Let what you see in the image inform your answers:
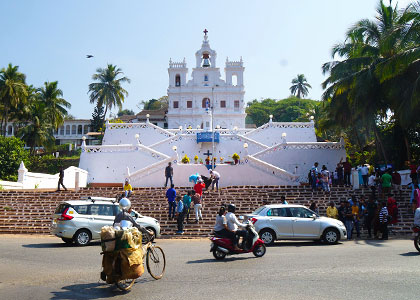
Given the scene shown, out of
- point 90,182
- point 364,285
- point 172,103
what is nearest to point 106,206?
point 364,285

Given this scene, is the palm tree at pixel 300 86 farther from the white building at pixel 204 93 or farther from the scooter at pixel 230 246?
the scooter at pixel 230 246

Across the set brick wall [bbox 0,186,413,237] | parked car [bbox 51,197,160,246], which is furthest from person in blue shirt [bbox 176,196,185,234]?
parked car [bbox 51,197,160,246]

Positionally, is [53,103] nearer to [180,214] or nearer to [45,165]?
[45,165]

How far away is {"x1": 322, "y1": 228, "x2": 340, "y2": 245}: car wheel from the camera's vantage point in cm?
1498

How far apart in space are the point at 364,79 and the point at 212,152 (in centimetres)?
1500

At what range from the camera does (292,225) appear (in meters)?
14.7

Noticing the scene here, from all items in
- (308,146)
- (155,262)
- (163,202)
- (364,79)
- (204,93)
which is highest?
(204,93)

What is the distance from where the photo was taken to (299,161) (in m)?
33.6

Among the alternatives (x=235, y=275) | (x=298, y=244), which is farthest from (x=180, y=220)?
(x=235, y=275)

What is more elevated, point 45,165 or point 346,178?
point 45,165

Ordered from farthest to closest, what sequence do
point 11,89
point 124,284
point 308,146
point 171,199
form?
point 11,89 → point 308,146 → point 171,199 → point 124,284

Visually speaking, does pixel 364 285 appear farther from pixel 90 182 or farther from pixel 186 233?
pixel 90 182

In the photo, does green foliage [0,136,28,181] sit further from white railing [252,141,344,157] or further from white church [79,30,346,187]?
white railing [252,141,344,157]

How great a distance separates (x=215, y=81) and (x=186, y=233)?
47.4m
